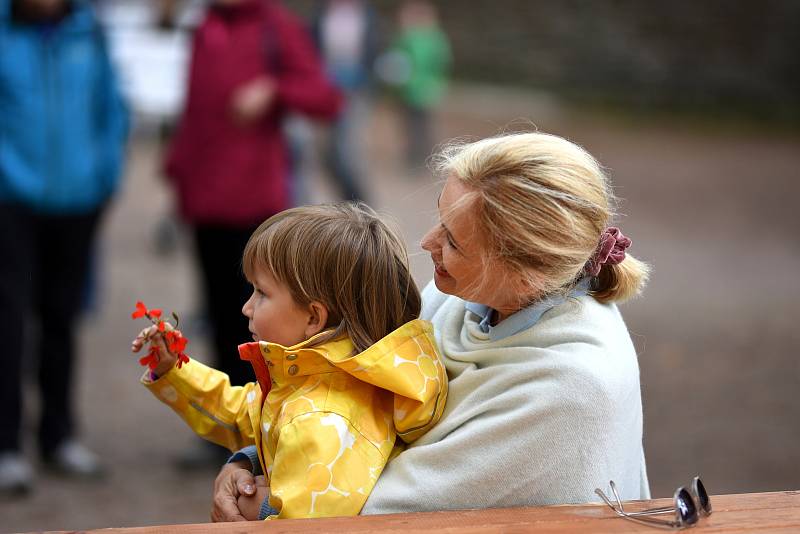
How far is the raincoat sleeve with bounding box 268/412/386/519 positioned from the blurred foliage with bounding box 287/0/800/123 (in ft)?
51.5

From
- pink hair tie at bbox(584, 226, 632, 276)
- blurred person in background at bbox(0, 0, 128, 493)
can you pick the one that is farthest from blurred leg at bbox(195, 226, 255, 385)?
pink hair tie at bbox(584, 226, 632, 276)

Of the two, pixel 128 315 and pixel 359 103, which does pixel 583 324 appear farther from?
pixel 359 103

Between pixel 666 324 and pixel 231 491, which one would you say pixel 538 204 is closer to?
pixel 231 491

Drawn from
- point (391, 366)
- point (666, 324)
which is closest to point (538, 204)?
point (391, 366)

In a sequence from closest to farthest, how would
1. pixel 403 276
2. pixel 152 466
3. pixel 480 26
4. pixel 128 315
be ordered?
pixel 403 276 → pixel 152 466 → pixel 128 315 → pixel 480 26

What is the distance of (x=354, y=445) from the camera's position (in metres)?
1.83

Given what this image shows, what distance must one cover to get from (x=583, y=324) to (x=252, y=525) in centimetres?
67

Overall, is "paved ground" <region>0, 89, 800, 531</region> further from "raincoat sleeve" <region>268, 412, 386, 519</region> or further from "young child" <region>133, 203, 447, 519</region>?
"raincoat sleeve" <region>268, 412, 386, 519</region>

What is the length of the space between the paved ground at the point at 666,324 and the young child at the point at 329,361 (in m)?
0.21

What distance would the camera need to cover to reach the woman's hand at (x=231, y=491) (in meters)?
1.96

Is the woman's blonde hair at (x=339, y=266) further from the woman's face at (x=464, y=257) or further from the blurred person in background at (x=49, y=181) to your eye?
the blurred person in background at (x=49, y=181)

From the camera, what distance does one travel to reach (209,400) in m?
2.08

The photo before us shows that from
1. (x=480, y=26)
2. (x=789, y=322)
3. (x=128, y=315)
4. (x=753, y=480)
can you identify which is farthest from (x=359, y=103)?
(x=480, y=26)

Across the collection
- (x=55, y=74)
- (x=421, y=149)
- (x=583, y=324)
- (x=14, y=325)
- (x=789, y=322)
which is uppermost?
(x=583, y=324)
